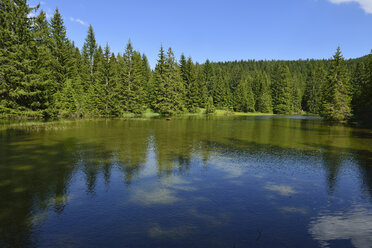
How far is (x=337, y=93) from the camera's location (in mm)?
48531

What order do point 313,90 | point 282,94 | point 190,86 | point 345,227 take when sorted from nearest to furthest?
point 345,227 → point 190,86 → point 282,94 → point 313,90

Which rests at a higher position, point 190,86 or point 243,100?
point 190,86

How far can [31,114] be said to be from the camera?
37.5m

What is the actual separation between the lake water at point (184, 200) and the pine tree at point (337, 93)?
38.9m

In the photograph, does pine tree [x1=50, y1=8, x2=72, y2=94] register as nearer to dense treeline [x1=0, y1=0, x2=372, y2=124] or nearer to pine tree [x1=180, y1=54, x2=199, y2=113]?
dense treeline [x1=0, y1=0, x2=372, y2=124]

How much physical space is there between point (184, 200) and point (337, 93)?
169 feet

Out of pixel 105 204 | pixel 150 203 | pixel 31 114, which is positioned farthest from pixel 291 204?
pixel 31 114

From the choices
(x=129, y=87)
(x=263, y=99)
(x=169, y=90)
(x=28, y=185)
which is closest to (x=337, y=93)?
(x=169, y=90)

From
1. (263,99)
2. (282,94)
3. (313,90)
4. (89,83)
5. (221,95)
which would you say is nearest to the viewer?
(89,83)

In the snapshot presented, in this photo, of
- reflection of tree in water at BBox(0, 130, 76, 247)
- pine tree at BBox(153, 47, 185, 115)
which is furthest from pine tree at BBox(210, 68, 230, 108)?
reflection of tree in water at BBox(0, 130, 76, 247)

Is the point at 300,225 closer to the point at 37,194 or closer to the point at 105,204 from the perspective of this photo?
the point at 105,204

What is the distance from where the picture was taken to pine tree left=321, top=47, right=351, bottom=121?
48.3 meters

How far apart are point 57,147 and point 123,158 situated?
21.6ft

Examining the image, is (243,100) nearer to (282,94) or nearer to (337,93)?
(282,94)
